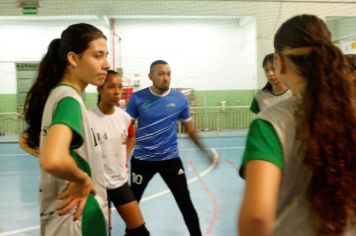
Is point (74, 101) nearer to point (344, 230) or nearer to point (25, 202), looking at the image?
point (344, 230)

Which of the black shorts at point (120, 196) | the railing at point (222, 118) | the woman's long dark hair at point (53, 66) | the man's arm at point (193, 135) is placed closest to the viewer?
the woman's long dark hair at point (53, 66)

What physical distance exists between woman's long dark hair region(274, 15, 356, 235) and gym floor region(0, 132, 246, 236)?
118cm

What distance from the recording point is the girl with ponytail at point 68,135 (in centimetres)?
131

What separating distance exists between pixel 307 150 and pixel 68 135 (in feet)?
2.58

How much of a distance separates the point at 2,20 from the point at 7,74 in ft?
5.87

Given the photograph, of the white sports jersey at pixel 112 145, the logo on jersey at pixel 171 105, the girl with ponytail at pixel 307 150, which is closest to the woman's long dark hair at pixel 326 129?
the girl with ponytail at pixel 307 150

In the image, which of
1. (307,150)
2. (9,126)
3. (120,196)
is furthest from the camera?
(9,126)

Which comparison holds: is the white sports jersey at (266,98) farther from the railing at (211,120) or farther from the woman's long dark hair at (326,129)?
the railing at (211,120)

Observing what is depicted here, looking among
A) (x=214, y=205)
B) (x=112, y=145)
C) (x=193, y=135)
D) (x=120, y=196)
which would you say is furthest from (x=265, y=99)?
(x=214, y=205)

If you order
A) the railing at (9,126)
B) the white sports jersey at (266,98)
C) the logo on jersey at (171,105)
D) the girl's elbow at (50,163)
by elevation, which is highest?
the white sports jersey at (266,98)

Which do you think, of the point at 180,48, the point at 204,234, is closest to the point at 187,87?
the point at 180,48

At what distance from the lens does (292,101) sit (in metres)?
1.09

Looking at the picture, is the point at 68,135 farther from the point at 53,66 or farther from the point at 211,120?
the point at 211,120

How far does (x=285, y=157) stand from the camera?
101 cm
